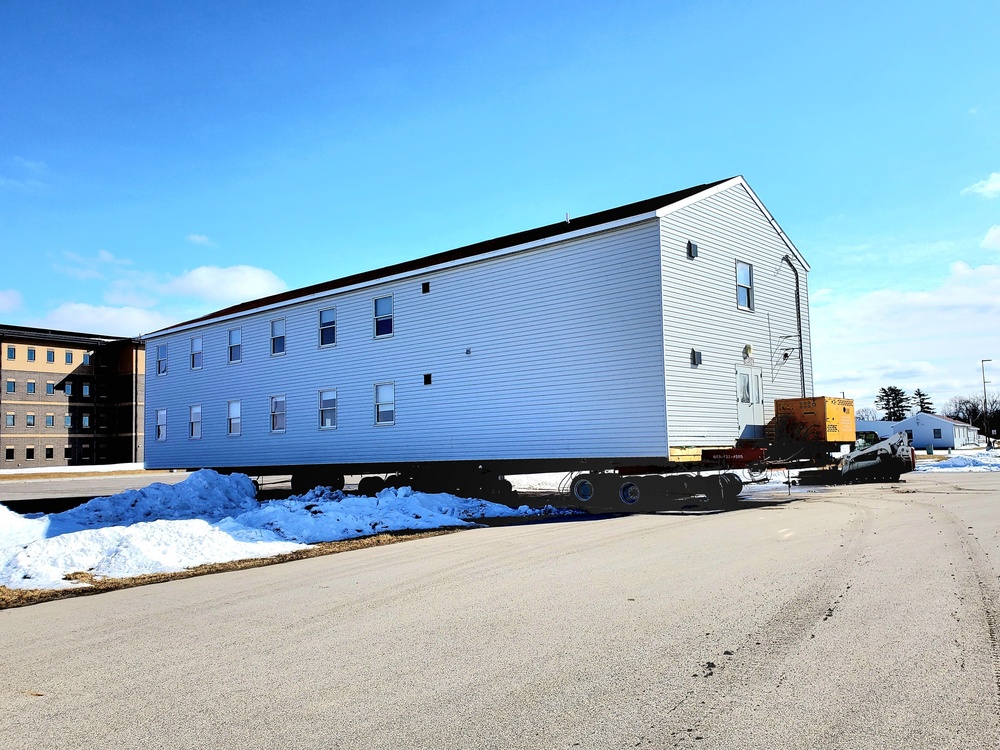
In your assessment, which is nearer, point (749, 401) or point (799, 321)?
point (749, 401)

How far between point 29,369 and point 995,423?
409 ft

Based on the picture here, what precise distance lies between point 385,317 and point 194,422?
36.7ft

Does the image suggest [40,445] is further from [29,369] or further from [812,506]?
[812,506]

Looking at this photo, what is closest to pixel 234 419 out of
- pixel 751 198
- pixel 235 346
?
pixel 235 346

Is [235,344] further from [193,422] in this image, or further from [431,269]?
[431,269]

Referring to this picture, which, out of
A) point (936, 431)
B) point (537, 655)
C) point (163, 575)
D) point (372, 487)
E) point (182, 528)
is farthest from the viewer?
point (936, 431)

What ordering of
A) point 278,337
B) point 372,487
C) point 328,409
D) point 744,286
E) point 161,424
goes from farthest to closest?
point 161,424 < point 278,337 < point 328,409 < point 372,487 < point 744,286

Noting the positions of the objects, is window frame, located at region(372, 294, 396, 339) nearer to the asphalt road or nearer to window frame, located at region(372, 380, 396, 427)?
window frame, located at region(372, 380, 396, 427)

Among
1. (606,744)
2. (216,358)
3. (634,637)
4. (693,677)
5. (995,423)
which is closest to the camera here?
(606,744)

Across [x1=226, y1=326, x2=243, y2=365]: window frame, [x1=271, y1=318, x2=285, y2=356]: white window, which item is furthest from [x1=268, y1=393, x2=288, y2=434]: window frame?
[x1=226, y1=326, x2=243, y2=365]: window frame

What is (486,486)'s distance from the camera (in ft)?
74.6

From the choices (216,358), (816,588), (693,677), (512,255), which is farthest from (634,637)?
(216,358)

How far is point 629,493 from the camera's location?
60.6 feet

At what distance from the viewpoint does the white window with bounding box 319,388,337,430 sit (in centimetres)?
2536
